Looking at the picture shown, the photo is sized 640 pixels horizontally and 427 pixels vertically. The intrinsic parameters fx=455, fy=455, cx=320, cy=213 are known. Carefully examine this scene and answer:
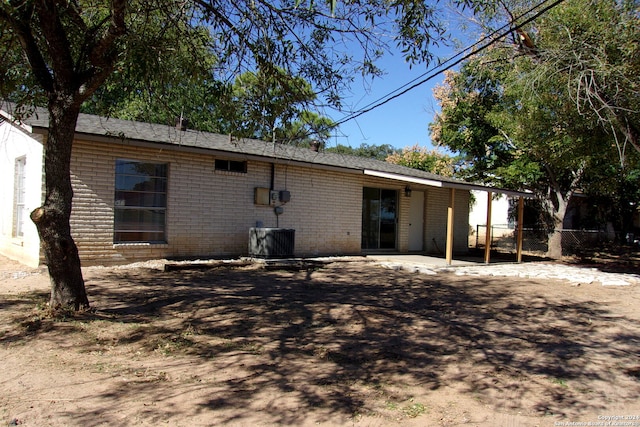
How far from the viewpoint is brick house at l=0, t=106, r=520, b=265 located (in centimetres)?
983

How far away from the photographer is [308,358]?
4902 mm

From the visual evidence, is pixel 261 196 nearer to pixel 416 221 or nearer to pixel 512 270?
pixel 416 221

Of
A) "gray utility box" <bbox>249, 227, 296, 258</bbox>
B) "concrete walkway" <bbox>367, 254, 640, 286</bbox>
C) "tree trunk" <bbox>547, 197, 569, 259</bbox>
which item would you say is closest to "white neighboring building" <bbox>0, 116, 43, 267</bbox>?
"gray utility box" <bbox>249, 227, 296, 258</bbox>

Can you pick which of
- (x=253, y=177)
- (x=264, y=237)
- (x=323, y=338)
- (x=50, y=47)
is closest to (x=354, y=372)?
(x=323, y=338)

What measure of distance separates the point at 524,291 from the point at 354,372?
6.34 m

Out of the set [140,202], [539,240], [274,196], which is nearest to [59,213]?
[140,202]

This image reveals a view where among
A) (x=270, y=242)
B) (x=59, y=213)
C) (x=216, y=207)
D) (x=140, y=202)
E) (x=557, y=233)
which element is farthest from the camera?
(x=557, y=233)

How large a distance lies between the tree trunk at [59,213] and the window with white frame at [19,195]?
6.05m

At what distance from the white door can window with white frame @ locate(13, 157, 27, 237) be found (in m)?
11.8

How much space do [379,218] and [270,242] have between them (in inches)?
219

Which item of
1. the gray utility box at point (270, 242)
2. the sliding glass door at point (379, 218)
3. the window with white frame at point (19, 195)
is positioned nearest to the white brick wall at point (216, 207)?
the sliding glass door at point (379, 218)

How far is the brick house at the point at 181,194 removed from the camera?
983 cm

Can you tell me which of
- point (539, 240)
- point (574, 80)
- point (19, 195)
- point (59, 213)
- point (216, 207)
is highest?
point (574, 80)

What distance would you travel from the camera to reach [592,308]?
7.99 meters
